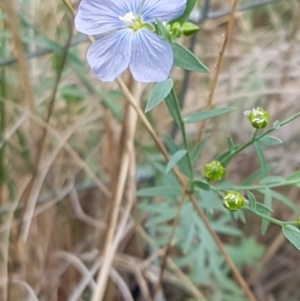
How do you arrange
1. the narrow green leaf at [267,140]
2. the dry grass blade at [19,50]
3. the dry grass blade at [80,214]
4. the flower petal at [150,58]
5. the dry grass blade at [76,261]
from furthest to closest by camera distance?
Answer: 1. the dry grass blade at [80,214]
2. the dry grass blade at [76,261]
3. the dry grass blade at [19,50]
4. the narrow green leaf at [267,140]
5. the flower petal at [150,58]

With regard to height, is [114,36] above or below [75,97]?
above

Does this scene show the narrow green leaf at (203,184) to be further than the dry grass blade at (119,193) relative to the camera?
No

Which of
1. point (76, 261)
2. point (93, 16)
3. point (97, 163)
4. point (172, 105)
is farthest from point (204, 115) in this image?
point (97, 163)

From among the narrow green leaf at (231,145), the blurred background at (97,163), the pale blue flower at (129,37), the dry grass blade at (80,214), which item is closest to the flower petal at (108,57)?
the pale blue flower at (129,37)

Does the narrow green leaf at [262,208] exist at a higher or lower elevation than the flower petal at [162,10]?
lower

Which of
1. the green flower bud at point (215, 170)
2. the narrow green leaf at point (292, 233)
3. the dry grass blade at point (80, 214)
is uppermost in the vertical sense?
the green flower bud at point (215, 170)

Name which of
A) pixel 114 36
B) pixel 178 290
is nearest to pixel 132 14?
pixel 114 36

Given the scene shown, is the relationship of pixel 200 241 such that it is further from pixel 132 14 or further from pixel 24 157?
pixel 132 14

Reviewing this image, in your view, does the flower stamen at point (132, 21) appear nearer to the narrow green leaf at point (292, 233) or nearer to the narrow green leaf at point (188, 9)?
the narrow green leaf at point (188, 9)
